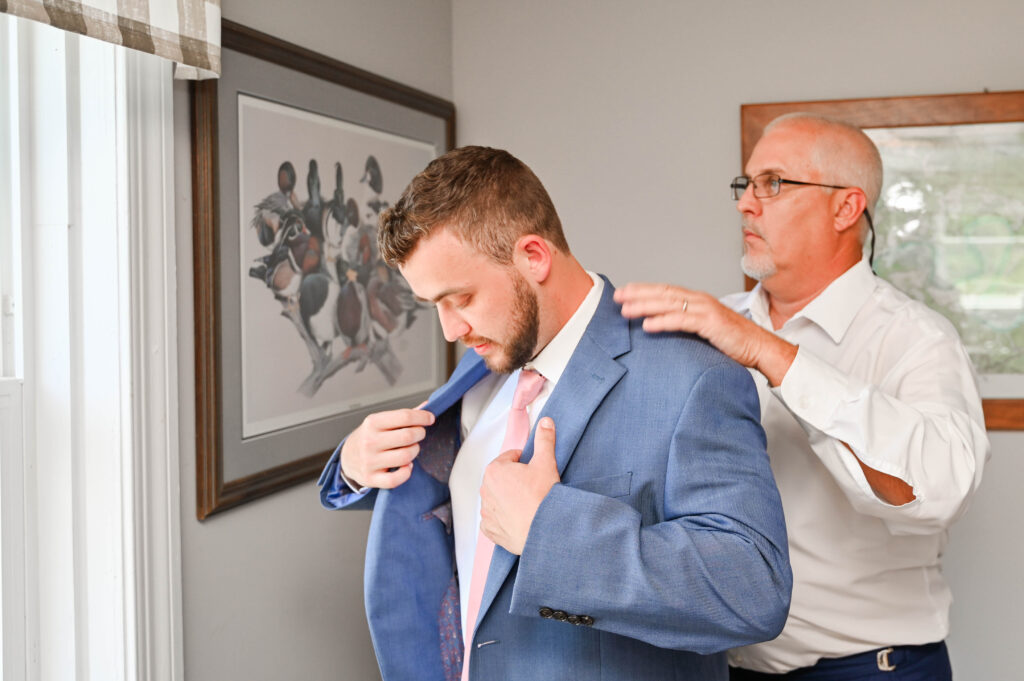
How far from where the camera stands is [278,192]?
211 centimetres

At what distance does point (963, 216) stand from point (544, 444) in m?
2.06

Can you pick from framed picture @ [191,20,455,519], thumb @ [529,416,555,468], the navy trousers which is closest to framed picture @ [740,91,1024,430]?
the navy trousers

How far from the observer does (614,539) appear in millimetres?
1139

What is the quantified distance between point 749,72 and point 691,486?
2098 millimetres

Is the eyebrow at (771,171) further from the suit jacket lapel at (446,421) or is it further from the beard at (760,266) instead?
the suit jacket lapel at (446,421)

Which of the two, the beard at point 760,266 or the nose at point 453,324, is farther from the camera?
the beard at point 760,266

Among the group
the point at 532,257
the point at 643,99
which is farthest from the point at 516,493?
the point at 643,99

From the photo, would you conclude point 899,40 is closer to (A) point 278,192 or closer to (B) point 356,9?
(B) point 356,9

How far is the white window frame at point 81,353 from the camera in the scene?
5.22 ft

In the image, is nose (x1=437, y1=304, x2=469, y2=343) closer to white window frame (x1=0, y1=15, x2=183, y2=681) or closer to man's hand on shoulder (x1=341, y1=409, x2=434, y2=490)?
man's hand on shoulder (x1=341, y1=409, x2=434, y2=490)

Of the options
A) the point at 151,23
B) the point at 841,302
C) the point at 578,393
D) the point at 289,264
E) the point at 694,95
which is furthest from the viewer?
the point at 694,95

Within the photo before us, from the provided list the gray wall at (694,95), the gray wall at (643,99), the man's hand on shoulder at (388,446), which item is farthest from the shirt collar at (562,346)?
the gray wall at (694,95)

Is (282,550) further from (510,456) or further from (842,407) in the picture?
(842,407)

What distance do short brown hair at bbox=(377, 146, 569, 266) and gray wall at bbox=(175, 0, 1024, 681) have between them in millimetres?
1048
